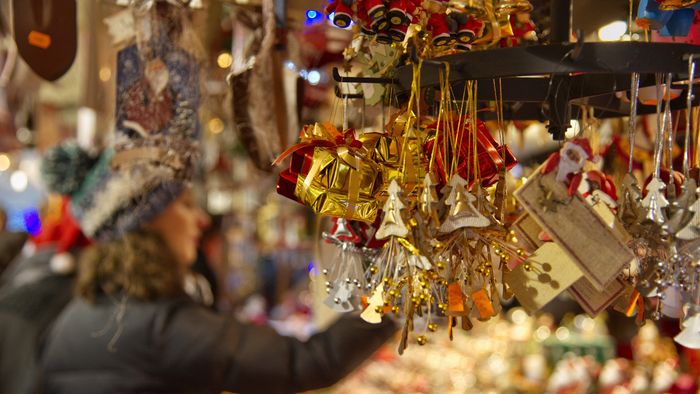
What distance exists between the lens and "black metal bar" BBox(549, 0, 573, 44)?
0.79 meters

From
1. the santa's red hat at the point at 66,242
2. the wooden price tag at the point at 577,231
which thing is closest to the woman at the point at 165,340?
the santa's red hat at the point at 66,242

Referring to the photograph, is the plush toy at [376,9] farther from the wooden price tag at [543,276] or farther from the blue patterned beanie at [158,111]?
the blue patterned beanie at [158,111]

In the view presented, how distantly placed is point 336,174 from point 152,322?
107 centimetres

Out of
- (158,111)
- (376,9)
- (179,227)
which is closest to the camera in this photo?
(376,9)

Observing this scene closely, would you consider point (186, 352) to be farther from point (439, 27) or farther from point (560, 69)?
point (560, 69)

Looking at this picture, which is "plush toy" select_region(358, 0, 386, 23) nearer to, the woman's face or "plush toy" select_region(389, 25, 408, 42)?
"plush toy" select_region(389, 25, 408, 42)

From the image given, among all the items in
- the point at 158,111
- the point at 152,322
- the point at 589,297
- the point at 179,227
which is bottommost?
the point at 152,322

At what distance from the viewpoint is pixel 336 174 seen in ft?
2.60

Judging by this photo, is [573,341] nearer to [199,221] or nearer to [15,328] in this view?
[199,221]

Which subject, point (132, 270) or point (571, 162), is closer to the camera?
point (571, 162)

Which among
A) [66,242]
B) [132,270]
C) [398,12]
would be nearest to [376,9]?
[398,12]

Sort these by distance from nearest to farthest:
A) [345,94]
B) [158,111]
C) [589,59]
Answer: [589,59]
[345,94]
[158,111]

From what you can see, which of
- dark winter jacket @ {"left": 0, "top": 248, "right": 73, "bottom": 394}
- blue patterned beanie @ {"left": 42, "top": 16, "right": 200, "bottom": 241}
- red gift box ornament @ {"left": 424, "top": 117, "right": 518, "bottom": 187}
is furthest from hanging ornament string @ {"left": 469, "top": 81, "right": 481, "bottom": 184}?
dark winter jacket @ {"left": 0, "top": 248, "right": 73, "bottom": 394}

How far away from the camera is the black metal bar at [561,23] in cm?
79
